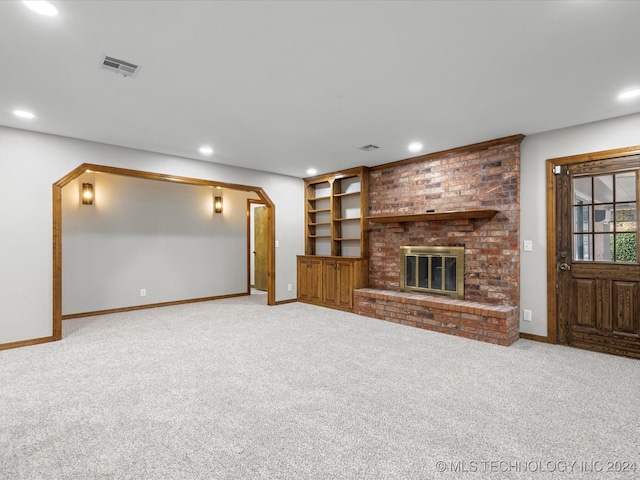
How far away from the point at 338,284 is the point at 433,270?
1.62 meters

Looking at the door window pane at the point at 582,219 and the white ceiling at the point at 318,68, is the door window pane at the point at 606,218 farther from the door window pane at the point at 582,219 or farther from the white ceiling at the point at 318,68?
the white ceiling at the point at 318,68

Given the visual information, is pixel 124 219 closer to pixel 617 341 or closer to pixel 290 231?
pixel 290 231

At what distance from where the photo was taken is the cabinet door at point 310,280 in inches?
247

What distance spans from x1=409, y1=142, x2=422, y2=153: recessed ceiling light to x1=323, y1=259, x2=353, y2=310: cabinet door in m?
2.00

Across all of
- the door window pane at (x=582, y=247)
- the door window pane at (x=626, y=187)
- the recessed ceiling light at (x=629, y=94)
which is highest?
the recessed ceiling light at (x=629, y=94)

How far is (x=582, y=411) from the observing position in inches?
92.7

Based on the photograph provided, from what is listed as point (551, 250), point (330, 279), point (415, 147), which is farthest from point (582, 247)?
point (330, 279)

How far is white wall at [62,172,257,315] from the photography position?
5.41 meters

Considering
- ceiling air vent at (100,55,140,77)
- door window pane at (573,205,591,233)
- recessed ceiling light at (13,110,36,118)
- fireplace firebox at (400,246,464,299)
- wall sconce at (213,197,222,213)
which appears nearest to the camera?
ceiling air vent at (100,55,140,77)

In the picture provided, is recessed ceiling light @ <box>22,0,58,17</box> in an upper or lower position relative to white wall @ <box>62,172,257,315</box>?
upper

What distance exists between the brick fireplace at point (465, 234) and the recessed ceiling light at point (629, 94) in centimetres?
109

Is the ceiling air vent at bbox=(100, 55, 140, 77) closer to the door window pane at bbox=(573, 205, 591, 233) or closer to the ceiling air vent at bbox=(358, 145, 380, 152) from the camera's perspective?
the ceiling air vent at bbox=(358, 145, 380, 152)

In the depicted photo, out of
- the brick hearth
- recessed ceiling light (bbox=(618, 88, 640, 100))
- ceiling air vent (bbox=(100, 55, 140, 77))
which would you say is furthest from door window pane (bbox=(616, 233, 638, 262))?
ceiling air vent (bbox=(100, 55, 140, 77))

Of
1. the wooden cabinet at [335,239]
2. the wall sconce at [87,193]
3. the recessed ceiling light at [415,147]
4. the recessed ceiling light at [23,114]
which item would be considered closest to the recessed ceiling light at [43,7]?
the recessed ceiling light at [23,114]
